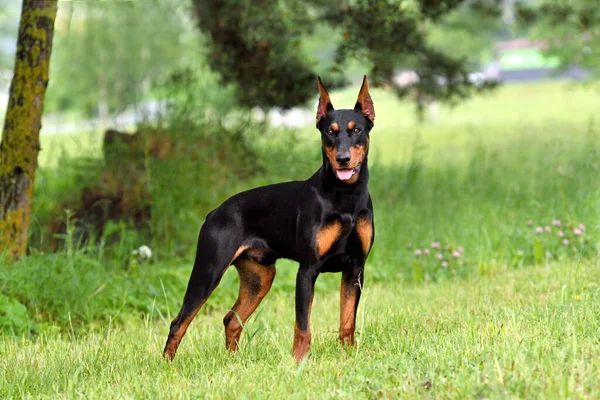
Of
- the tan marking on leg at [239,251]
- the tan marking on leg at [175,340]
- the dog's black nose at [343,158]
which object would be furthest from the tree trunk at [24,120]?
the dog's black nose at [343,158]

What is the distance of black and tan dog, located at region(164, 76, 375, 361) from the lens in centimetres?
442

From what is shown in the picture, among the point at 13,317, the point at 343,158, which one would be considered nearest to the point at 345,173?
the point at 343,158

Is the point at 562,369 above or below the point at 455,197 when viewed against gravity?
below

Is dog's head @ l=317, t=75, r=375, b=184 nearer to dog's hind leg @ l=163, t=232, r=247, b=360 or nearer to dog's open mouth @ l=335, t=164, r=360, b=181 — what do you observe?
dog's open mouth @ l=335, t=164, r=360, b=181

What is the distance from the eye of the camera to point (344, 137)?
4.35 m

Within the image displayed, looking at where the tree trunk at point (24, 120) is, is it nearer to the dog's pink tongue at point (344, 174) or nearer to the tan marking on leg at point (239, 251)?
the tan marking on leg at point (239, 251)

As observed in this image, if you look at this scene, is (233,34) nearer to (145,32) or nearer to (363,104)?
(363,104)

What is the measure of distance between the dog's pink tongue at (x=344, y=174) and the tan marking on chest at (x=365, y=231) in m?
0.31

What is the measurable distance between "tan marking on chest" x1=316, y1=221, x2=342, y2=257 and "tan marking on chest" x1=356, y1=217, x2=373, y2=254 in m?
0.12

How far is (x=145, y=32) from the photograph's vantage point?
105ft

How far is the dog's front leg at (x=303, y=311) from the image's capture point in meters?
4.41

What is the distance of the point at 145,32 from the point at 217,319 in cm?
2681

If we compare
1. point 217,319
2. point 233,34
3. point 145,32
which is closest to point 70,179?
point 233,34

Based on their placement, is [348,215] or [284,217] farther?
[284,217]
